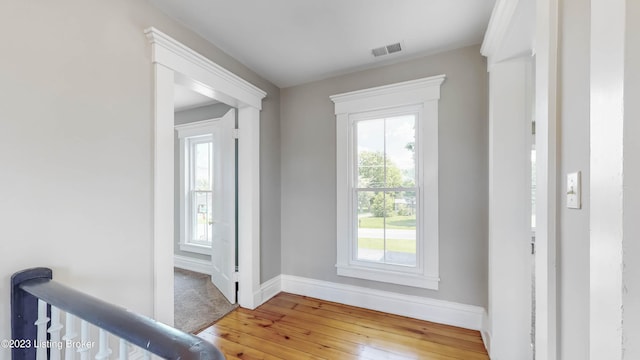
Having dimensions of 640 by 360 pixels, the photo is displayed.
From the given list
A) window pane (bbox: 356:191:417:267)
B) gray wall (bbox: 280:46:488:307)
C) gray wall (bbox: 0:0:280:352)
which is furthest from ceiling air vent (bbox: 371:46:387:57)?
gray wall (bbox: 0:0:280:352)

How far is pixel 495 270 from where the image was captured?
1.86m

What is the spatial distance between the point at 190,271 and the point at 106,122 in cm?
300

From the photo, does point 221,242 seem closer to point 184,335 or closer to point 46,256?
point 46,256

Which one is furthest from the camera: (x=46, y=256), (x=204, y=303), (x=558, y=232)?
(x=204, y=303)

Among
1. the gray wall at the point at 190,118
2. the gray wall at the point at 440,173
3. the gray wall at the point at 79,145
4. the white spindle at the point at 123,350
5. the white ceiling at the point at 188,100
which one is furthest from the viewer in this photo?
the gray wall at the point at 190,118

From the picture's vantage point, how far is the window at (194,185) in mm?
3885

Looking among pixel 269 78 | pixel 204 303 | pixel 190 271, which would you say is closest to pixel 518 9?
pixel 269 78

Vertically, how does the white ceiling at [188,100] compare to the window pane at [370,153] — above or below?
above

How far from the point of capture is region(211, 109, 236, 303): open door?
2809 millimetres

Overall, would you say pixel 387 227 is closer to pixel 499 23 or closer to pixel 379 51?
pixel 379 51

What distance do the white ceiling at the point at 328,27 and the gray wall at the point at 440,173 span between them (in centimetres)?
23

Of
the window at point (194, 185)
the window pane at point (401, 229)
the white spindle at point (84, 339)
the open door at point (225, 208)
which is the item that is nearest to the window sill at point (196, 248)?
the window at point (194, 185)

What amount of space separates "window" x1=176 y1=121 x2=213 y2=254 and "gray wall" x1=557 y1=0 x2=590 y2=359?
386 cm

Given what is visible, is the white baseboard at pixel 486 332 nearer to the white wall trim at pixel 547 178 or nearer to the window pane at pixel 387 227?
the window pane at pixel 387 227
